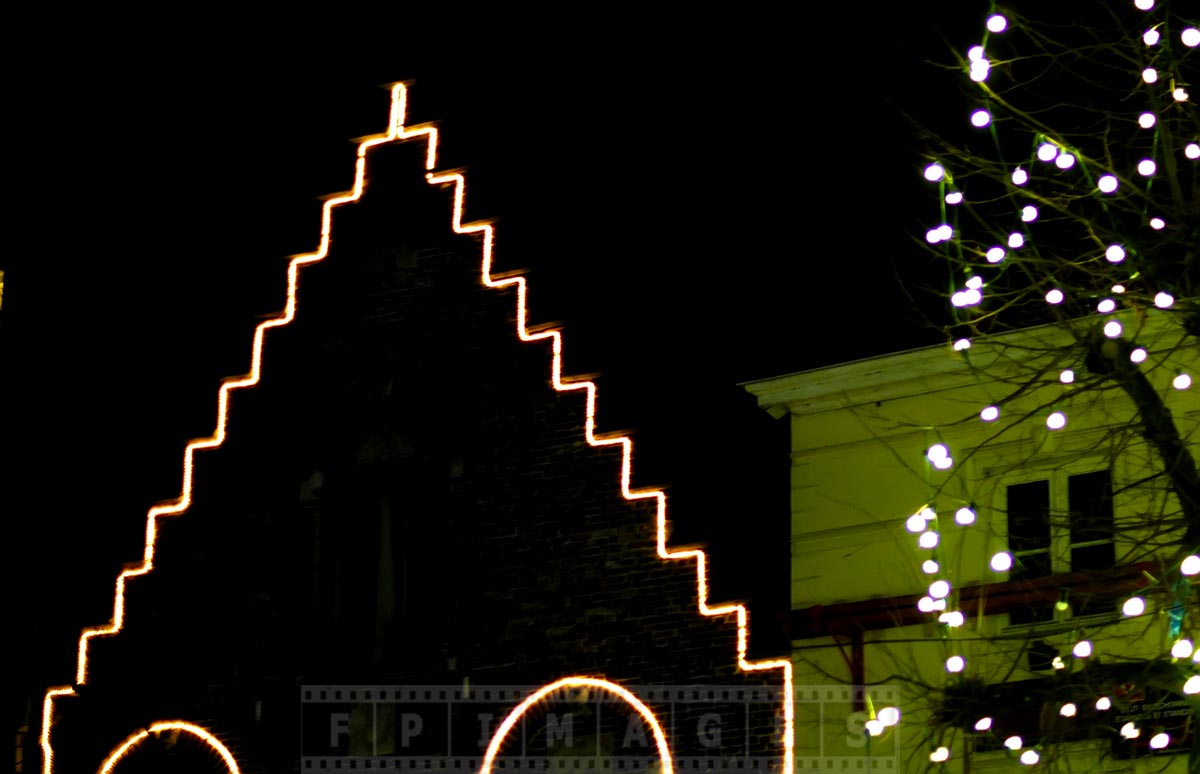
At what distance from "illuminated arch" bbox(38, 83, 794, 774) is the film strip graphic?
0.35 metres

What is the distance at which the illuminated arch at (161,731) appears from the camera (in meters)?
19.2

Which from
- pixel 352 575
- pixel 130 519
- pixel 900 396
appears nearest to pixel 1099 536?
pixel 900 396

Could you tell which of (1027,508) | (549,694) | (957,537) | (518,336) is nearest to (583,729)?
(549,694)

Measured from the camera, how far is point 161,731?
19.3 metres

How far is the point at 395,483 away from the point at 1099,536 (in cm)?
550

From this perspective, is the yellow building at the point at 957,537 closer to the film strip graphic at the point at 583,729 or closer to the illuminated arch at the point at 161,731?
the film strip graphic at the point at 583,729

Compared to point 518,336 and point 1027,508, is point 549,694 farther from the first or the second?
point 1027,508

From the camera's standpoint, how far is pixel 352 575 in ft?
64.4

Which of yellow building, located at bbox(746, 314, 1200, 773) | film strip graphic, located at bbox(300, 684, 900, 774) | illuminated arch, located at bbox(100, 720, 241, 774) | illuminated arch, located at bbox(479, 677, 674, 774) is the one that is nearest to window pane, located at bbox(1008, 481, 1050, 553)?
yellow building, located at bbox(746, 314, 1200, 773)

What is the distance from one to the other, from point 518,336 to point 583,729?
3264mm

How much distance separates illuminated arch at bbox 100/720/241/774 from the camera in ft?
62.8

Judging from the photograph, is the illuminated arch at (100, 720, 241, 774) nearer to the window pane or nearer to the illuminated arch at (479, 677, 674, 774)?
the illuminated arch at (479, 677, 674, 774)

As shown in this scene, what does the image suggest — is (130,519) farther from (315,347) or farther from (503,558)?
(503,558)

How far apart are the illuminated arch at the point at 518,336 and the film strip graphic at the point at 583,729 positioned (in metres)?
0.35
